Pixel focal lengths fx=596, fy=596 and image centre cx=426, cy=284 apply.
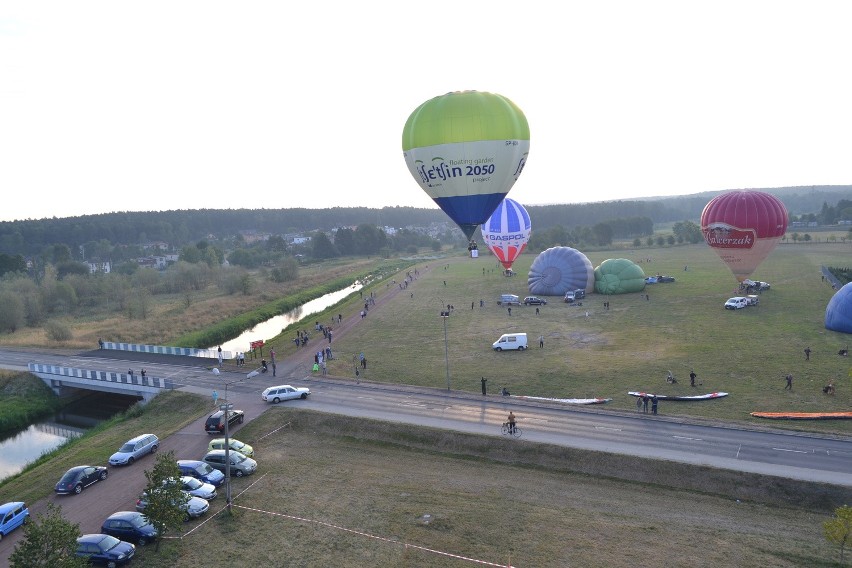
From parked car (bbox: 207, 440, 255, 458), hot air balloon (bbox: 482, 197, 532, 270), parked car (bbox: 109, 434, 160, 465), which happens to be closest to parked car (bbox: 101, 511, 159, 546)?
parked car (bbox: 207, 440, 255, 458)

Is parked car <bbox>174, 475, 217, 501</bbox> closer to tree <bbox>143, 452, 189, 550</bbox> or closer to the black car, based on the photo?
tree <bbox>143, 452, 189, 550</bbox>

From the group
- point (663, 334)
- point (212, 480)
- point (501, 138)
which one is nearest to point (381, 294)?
point (663, 334)

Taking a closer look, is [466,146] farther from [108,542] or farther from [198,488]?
[108,542]

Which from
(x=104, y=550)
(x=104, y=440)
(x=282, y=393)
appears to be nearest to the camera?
(x=104, y=550)

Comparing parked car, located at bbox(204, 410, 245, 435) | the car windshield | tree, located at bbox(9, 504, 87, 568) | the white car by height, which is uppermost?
tree, located at bbox(9, 504, 87, 568)

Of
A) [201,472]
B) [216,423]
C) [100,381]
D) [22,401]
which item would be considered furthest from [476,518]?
[22,401]

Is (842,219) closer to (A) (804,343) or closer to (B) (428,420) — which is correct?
(A) (804,343)

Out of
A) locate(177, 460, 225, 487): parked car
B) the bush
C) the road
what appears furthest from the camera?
the bush

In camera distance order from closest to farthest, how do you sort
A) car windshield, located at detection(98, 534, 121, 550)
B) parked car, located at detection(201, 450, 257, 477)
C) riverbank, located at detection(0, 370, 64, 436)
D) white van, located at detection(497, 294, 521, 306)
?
car windshield, located at detection(98, 534, 121, 550)
parked car, located at detection(201, 450, 257, 477)
riverbank, located at detection(0, 370, 64, 436)
white van, located at detection(497, 294, 521, 306)

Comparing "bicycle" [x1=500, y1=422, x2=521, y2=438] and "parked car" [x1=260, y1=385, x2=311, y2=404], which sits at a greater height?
"parked car" [x1=260, y1=385, x2=311, y2=404]
